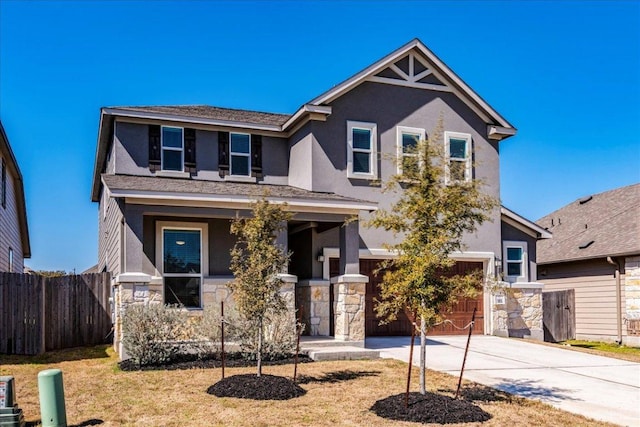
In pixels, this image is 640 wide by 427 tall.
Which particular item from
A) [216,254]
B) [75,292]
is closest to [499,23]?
[216,254]

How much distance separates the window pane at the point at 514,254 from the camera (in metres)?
18.8

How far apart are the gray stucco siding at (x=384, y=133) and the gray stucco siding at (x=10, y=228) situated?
9.54 meters

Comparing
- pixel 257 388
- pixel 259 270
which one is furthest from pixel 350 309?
pixel 257 388

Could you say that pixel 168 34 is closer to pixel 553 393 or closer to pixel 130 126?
pixel 130 126

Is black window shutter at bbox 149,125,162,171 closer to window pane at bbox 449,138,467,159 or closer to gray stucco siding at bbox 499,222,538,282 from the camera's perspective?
window pane at bbox 449,138,467,159

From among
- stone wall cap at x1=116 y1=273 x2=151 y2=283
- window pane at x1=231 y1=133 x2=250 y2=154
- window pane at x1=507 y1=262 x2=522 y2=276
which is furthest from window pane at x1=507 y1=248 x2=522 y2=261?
stone wall cap at x1=116 y1=273 x2=151 y2=283

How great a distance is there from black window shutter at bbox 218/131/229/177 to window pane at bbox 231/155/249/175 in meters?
0.19

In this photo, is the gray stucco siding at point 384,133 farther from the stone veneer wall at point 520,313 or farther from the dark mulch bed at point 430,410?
the dark mulch bed at point 430,410

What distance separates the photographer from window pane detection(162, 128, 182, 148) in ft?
53.8

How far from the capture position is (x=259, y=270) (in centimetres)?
1001

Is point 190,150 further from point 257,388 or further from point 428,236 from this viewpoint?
point 428,236

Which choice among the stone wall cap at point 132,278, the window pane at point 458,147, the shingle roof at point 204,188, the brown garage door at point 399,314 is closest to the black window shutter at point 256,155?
the shingle roof at point 204,188

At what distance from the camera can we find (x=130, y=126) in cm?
1605

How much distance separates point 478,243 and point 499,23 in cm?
637
